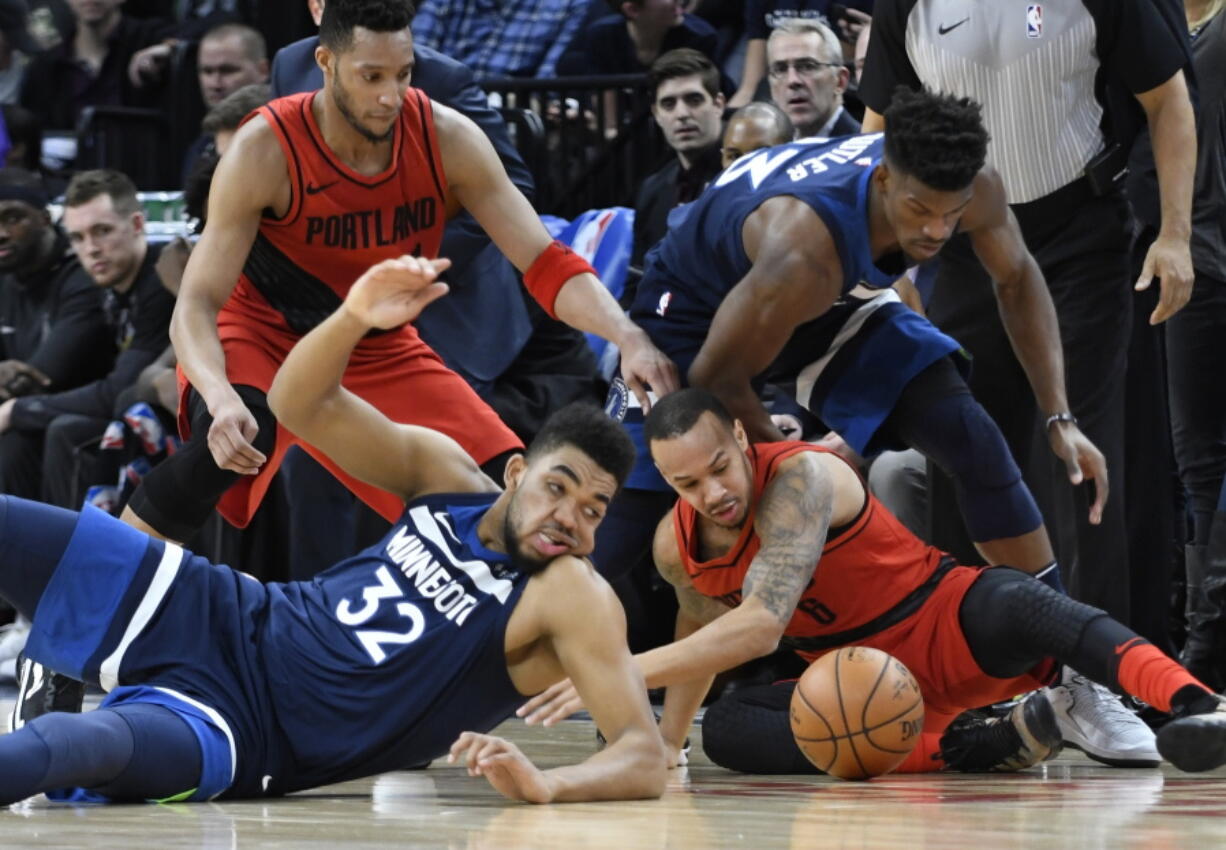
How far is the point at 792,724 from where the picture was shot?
13.6 feet

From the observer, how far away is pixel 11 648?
7.29 m

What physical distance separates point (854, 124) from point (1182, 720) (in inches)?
137

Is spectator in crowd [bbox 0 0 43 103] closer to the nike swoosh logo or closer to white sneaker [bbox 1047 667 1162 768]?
the nike swoosh logo

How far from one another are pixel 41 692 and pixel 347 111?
4.56 feet

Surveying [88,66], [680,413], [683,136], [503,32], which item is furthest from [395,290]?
[88,66]

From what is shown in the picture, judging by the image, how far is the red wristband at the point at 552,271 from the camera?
456 cm

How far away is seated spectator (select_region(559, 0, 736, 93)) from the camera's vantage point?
27.2 ft

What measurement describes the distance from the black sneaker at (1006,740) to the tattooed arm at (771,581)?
540 mm

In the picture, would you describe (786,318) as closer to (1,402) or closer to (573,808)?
(573,808)

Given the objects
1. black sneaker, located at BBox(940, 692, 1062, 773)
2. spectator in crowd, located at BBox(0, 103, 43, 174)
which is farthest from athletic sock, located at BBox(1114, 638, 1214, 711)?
spectator in crowd, located at BBox(0, 103, 43, 174)

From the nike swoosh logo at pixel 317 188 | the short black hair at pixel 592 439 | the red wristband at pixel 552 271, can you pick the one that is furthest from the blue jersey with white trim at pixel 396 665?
the nike swoosh logo at pixel 317 188

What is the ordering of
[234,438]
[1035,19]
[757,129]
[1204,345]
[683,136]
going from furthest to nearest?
[683,136], [757,129], [1204,345], [1035,19], [234,438]

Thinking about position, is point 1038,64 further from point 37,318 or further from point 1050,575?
point 37,318

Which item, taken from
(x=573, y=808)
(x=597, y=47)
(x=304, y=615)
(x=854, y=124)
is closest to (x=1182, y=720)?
(x=573, y=808)
